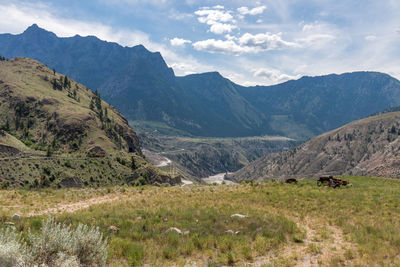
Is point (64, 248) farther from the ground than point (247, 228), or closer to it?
farther from the ground

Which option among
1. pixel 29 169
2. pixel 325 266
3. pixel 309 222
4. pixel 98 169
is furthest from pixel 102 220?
pixel 98 169

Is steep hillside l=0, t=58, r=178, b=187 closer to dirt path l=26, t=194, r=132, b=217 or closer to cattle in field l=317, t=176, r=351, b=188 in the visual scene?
dirt path l=26, t=194, r=132, b=217

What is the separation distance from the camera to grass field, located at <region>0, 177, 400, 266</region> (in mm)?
11703

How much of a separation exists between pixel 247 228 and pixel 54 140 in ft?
361

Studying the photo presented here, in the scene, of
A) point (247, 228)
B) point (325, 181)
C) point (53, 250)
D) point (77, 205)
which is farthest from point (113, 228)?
point (325, 181)

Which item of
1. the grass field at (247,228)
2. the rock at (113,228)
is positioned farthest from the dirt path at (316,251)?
the rock at (113,228)

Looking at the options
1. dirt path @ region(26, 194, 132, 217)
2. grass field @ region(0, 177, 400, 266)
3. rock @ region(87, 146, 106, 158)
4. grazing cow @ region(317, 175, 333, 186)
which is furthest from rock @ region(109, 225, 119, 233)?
rock @ region(87, 146, 106, 158)

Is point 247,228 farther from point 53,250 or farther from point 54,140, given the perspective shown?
point 54,140

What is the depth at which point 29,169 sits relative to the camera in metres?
65.1

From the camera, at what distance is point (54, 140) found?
106 m

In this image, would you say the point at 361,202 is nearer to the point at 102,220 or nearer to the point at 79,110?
the point at 102,220

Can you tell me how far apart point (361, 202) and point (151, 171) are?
84291 millimetres

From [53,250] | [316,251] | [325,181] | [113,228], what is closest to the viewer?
[53,250]

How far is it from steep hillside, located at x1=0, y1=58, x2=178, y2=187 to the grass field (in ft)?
155
